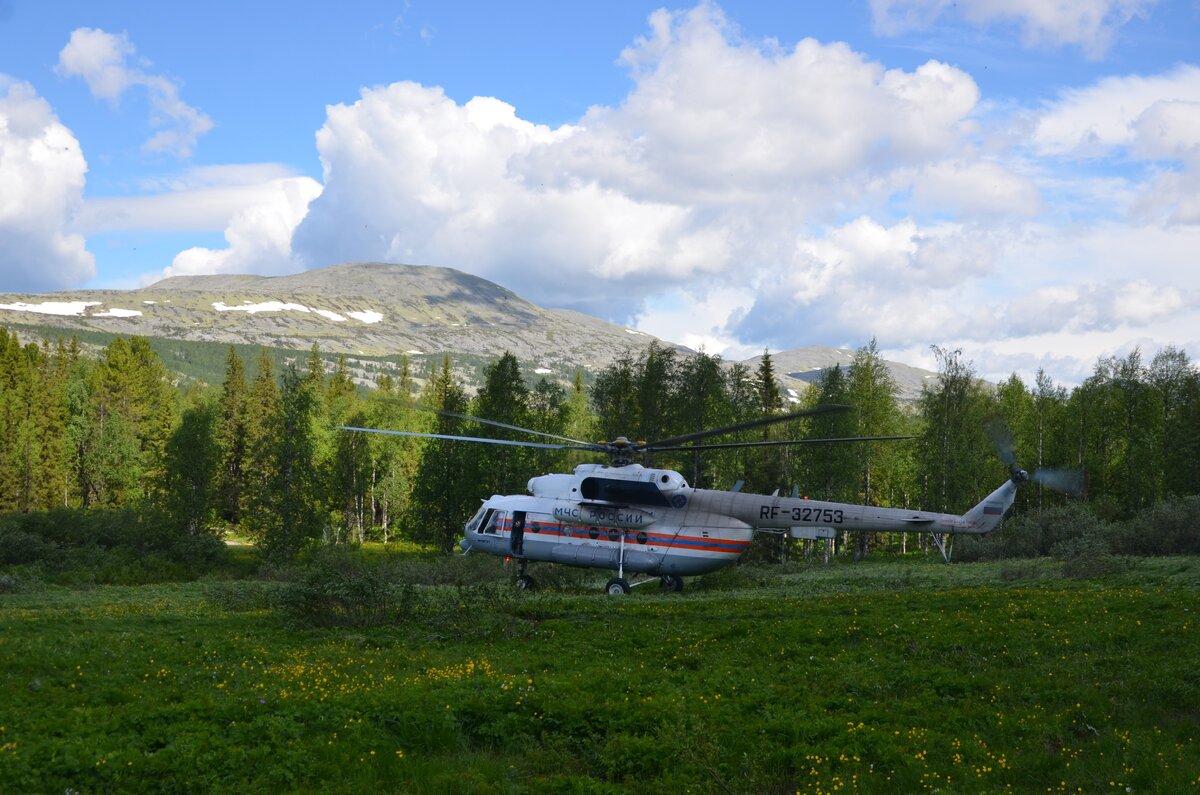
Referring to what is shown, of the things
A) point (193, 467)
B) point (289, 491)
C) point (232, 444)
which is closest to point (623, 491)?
point (289, 491)

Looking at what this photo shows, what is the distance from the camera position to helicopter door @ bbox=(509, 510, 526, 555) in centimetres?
3066

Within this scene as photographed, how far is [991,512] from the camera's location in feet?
88.0

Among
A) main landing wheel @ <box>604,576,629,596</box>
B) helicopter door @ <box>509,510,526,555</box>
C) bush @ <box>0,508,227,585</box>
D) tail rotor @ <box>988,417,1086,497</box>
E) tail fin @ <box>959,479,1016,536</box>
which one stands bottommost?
bush @ <box>0,508,227,585</box>

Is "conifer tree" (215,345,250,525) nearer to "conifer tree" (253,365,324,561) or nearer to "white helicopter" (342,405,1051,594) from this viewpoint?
"conifer tree" (253,365,324,561)

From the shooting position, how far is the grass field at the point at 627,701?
11.4 metres

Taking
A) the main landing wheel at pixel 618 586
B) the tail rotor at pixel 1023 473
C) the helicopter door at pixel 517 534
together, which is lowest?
the main landing wheel at pixel 618 586

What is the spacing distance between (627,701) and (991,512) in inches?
674

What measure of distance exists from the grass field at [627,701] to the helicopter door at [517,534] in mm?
9026

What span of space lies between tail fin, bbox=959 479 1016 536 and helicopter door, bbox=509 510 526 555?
14.0 meters

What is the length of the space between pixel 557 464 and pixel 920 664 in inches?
1778

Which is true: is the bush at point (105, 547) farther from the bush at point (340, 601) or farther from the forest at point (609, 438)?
the bush at point (340, 601)

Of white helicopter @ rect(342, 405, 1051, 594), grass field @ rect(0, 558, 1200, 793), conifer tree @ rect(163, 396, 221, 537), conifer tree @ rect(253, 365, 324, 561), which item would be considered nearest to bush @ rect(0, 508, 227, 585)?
conifer tree @ rect(253, 365, 324, 561)

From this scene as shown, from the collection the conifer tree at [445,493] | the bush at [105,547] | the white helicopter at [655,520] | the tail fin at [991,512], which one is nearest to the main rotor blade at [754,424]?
the white helicopter at [655,520]

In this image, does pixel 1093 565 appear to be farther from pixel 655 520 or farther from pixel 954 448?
pixel 954 448
